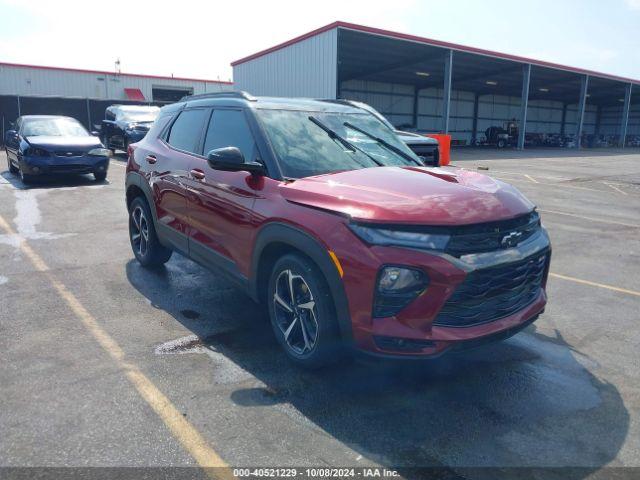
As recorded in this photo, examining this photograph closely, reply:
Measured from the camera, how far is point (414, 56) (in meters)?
31.2

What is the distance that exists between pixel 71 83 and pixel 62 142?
28.9 metres

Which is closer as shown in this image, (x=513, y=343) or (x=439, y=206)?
(x=439, y=206)

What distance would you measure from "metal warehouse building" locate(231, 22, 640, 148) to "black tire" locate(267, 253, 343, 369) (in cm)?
1741

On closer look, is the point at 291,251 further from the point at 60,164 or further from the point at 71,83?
the point at 71,83

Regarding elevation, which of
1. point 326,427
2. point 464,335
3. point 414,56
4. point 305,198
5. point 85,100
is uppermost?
point 414,56

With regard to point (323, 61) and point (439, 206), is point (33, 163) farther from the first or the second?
point (323, 61)

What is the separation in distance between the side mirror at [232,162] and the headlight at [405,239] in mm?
1132

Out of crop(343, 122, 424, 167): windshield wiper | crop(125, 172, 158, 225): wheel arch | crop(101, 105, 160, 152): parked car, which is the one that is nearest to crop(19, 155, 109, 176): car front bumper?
crop(101, 105, 160, 152): parked car

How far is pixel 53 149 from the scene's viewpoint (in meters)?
11.9

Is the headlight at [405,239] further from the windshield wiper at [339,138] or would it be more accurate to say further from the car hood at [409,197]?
the windshield wiper at [339,138]

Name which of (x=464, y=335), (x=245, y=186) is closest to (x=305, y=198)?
(x=245, y=186)

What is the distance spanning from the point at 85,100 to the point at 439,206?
3264 centimetres

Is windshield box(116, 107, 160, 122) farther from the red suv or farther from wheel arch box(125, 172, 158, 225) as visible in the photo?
the red suv

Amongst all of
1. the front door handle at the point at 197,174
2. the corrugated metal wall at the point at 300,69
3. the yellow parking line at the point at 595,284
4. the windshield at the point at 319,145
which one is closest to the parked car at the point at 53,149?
the front door handle at the point at 197,174
